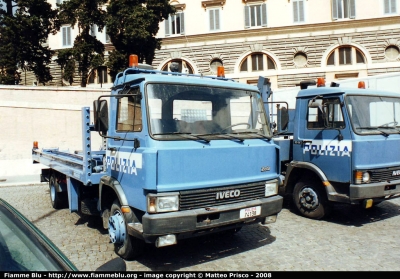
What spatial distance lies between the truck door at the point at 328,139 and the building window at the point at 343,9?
837 inches

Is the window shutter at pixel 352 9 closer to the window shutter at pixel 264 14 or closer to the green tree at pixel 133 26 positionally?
the window shutter at pixel 264 14

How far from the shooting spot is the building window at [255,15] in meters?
26.4

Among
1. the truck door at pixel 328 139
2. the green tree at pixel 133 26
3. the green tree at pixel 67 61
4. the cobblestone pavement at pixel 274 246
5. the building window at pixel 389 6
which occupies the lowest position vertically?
the cobblestone pavement at pixel 274 246

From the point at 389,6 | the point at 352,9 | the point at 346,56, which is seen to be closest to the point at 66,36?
the point at 346,56

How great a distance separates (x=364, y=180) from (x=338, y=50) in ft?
71.2

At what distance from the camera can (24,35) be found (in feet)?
68.5

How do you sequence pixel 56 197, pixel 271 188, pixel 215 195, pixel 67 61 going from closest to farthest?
pixel 215 195, pixel 271 188, pixel 56 197, pixel 67 61

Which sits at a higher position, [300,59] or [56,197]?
[300,59]

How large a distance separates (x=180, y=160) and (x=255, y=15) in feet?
81.0

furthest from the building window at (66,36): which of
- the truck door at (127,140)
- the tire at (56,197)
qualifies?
the truck door at (127,140)

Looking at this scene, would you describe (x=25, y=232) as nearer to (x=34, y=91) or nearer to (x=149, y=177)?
(x=149, y=177)

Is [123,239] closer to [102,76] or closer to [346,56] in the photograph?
[346,56]

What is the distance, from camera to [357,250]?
501cm

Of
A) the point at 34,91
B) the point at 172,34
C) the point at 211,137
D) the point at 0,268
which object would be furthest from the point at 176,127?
the point at 172,34
